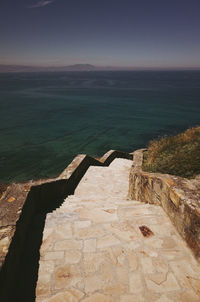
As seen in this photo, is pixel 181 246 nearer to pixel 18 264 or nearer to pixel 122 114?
pixel 18 264

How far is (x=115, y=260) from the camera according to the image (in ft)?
8.09

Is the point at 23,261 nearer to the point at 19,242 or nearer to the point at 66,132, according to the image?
the point at 19,242

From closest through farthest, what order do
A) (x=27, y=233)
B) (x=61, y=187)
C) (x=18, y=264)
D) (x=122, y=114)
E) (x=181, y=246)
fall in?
(x=18, y=264), (x=181, y=246), (x=27, y=233), (x=61, y=187), (x=122, y=114)

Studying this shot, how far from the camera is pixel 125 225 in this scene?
315cm

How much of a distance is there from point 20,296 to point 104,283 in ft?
3.29

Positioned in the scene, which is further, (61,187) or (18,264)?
(61,187)

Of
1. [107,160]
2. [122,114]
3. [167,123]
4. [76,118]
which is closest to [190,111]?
[167,123]

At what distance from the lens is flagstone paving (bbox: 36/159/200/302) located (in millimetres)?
2068

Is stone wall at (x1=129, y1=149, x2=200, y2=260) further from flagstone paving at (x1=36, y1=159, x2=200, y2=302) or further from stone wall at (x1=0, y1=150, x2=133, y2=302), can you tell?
stone wall at (x1=0, y1=150, x2=133, y2=302)

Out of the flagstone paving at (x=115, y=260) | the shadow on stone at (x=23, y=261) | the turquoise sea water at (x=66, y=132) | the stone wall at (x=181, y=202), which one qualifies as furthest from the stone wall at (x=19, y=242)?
the turquoise sea water at (x=66, y=132)

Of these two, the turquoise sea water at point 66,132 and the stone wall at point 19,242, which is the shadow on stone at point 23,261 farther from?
the turquoise sea water at point 66,132

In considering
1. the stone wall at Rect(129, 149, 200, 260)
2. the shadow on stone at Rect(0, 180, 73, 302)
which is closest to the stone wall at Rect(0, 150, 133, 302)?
the shadow on stone at Rect(0, 180, 73, 302)

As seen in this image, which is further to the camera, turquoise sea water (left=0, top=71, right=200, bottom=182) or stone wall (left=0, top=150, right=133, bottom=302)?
turquoise sea water (left=0, top=71, right=200, bottom=182)

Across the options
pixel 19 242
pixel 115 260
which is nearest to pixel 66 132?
Result: pixel 19 242
